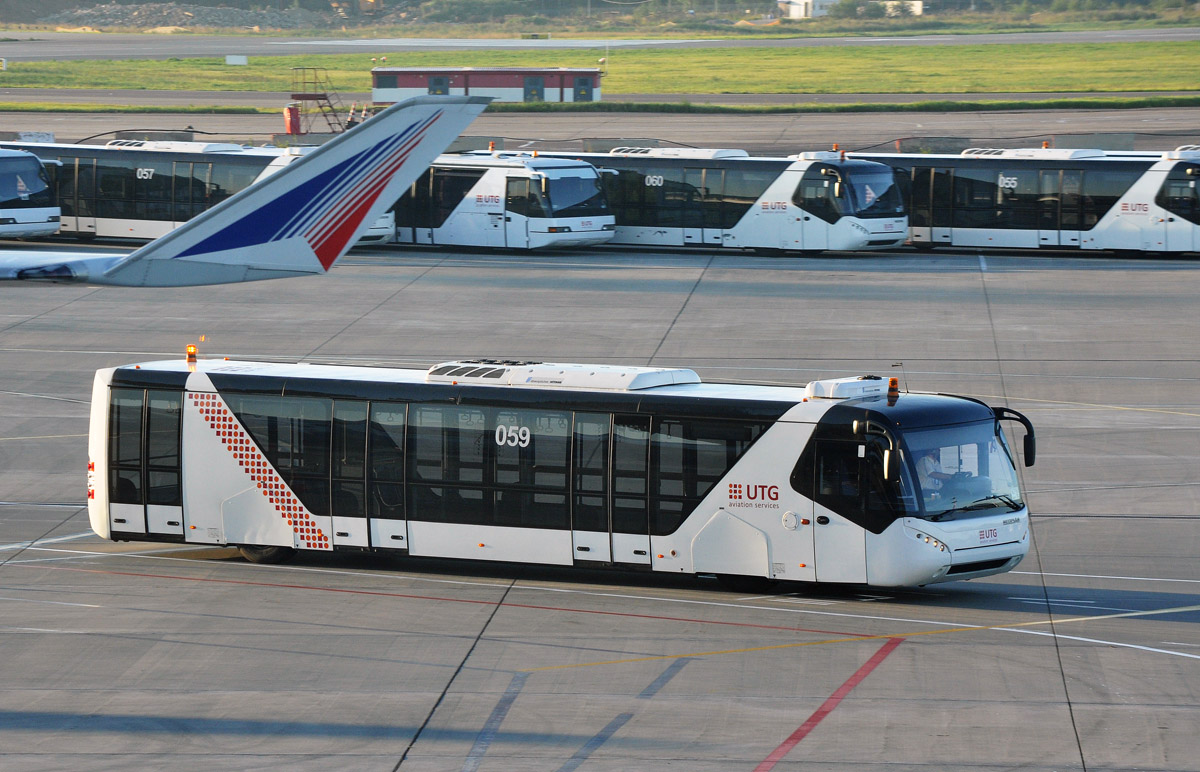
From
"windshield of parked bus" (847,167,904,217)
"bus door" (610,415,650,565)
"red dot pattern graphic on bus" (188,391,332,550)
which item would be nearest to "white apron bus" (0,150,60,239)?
"windshield of parked bus" (847,167,904,217)

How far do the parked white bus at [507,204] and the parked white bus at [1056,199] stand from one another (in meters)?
10.5

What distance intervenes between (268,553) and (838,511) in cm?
829

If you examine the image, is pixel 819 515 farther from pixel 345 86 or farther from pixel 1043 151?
pixel 345 86

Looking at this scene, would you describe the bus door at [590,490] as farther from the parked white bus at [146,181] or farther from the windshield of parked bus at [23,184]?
the windshield of parked bus at [23,184]

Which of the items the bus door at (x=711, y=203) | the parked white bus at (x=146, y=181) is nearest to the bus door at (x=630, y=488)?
the bus door at (x=711, y=203)

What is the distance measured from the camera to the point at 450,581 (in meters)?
20.3

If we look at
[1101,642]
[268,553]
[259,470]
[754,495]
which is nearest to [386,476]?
[259,470]

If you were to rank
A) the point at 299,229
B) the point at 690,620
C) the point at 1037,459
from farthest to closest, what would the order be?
the point at 1037,459 → the point at 690,620 → the point at 299,229

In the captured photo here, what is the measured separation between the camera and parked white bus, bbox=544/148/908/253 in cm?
5078

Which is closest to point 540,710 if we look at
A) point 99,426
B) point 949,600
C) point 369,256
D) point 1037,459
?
point 949,600

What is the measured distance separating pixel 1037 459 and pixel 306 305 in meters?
23.8

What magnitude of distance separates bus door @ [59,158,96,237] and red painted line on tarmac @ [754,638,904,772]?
45086 mm

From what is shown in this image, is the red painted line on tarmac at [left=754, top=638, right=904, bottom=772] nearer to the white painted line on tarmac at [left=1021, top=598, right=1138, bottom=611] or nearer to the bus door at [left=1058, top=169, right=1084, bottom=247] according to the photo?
the white painted line on tarmac at [left=1021, top=598, right=1138, bottom=611]

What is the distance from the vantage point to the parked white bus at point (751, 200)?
50.8 meters
